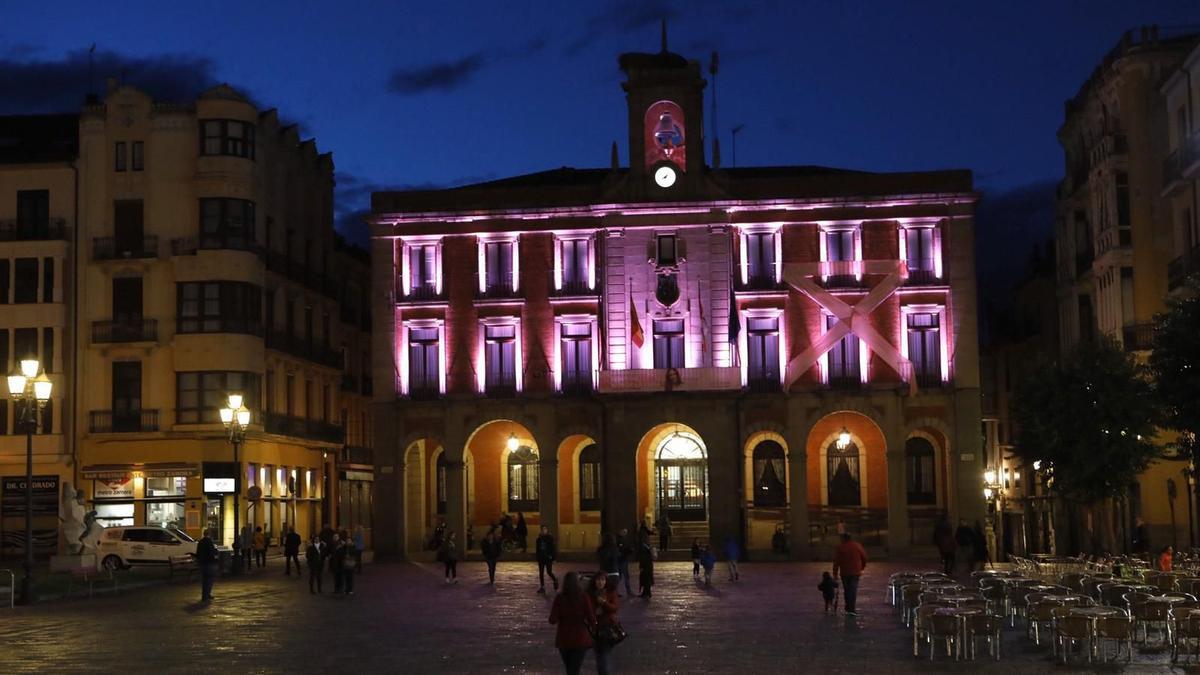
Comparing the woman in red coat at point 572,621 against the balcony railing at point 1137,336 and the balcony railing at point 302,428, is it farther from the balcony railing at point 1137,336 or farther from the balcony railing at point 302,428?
the balcony railing at point 302,428

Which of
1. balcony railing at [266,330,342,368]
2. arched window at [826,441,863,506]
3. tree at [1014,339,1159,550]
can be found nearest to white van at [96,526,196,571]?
balcony railing at [266,330,342,368]

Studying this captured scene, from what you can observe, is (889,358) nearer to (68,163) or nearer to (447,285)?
(447,285)

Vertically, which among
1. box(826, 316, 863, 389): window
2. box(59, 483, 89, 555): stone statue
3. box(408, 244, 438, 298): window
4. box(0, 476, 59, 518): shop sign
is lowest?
box(59, 483, 89, 555): stone statue

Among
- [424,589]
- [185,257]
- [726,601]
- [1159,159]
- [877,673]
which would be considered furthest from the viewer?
[185,257]

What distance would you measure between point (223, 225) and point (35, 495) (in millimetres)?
12820

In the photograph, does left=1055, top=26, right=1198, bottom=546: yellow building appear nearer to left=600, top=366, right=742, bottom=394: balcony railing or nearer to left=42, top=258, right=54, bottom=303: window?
left=600, top=366, right=742, bottom=394: balcony railing

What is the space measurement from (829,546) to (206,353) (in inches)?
988

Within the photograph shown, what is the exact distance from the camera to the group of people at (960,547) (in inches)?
1730

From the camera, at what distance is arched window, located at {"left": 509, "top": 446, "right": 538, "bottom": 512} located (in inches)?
2576

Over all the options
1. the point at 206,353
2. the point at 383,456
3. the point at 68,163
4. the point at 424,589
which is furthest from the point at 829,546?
the point at 68,163

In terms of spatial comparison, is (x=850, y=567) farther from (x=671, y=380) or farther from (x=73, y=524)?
(x=671, y=380)

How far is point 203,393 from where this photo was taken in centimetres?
6291

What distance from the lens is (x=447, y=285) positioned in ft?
203

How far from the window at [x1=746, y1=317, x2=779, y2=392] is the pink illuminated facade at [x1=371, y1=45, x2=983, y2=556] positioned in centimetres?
6
